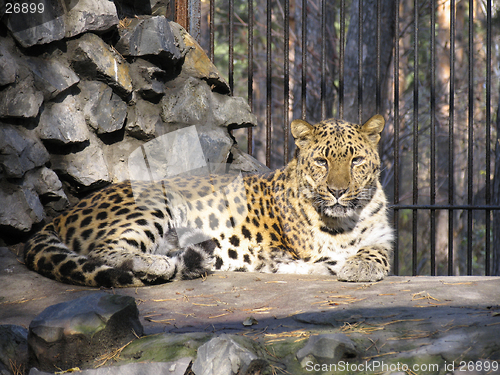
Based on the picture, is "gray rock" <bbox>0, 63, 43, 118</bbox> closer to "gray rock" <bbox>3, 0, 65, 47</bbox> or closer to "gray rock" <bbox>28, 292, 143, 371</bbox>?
"gray rock" <bbox>3, 0, 65, 47</bbox>

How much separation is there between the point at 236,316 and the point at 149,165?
3.16 meters

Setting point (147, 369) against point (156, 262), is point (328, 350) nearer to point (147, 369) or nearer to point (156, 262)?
point (147, 369)

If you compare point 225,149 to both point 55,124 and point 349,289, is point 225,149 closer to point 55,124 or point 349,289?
point 55,124

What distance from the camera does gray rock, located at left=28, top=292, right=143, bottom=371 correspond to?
2.70m

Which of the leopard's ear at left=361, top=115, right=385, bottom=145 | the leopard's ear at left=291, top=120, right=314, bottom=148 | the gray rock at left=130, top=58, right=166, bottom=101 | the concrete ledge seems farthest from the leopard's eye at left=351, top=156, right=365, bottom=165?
the gray rock at left=130, top=58, right=166, bottom=101

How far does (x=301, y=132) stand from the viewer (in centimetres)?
543

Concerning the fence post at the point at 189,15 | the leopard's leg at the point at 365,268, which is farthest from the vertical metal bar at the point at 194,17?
the leopard's leg at the point at 365,268

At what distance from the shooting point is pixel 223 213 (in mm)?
5566

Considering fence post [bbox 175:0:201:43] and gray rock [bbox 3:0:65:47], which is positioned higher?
fence post [bbox 175:0:201:43]

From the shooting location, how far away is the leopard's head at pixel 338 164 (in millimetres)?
5012

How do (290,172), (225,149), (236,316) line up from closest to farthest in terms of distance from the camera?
(236,316) → (290,172) → (225,149)

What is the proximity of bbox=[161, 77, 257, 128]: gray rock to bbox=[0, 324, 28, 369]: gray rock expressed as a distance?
376cm

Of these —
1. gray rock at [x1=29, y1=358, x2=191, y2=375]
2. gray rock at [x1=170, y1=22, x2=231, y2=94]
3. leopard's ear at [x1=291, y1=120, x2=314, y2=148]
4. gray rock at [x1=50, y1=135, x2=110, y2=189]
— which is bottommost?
gray rock at [x1=29, y1=358, x2=191, y2=375]

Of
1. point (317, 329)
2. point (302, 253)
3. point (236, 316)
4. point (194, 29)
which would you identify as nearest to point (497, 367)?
point (317, 329)
